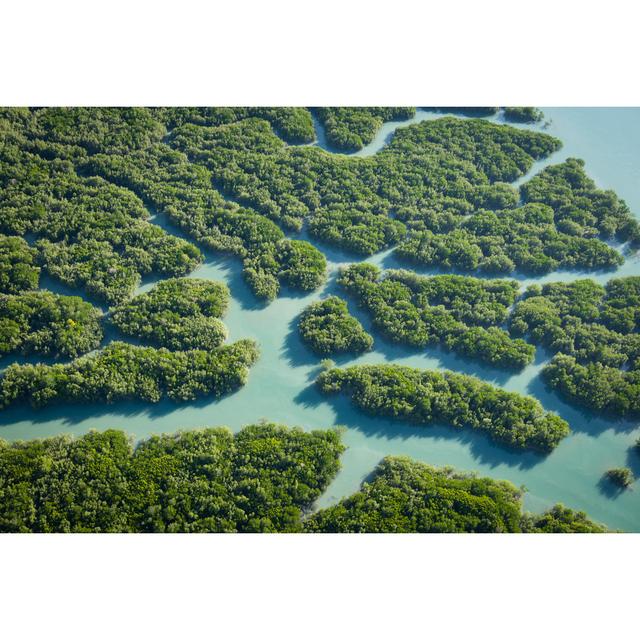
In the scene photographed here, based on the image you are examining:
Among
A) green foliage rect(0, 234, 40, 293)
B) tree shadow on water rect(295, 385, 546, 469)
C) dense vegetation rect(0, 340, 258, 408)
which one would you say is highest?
green foliage rect(0, 234, 40, 293)

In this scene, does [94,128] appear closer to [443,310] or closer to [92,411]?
[92,411]

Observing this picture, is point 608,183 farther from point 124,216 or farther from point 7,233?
point 7,233

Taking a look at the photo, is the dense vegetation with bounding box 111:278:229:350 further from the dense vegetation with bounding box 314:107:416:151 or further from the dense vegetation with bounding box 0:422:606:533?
the dense vegetation with bounding box 314:107:416:151

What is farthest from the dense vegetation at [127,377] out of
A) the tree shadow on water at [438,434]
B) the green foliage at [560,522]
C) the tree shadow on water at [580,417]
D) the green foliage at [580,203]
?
the green foliage at [580,203]

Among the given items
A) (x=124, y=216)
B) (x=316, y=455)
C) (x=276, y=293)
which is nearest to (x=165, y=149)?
(x=124, y=216)

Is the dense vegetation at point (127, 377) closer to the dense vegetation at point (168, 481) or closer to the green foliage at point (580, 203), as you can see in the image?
the dense vegetation at point (168, 481)

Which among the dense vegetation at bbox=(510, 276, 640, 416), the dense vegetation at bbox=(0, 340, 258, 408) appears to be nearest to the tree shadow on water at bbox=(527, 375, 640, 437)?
the dense vegetation at bbox=(510, 276, 640, 416)
